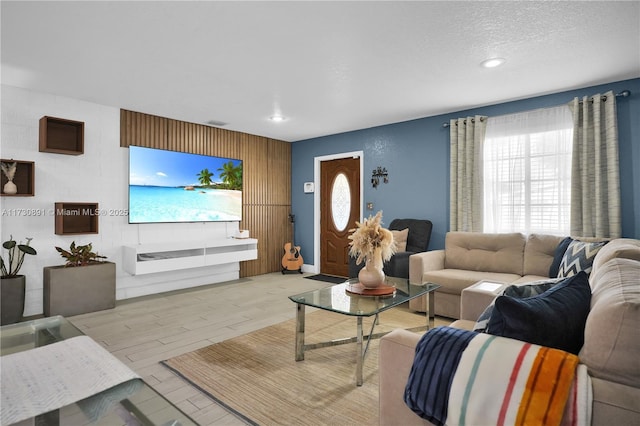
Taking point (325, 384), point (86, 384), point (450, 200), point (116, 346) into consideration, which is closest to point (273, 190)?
point (450, 200)

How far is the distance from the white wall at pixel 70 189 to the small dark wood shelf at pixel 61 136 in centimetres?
10

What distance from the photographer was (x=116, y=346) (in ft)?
9.73

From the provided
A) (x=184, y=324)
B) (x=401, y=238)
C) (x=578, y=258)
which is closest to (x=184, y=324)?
(x=184, y=324)

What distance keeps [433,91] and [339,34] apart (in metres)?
1.70

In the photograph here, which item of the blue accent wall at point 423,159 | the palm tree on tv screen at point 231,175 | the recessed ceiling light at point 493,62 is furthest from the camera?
the palm tree on tv screen at point 231,175

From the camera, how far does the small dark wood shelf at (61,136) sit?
3848mm

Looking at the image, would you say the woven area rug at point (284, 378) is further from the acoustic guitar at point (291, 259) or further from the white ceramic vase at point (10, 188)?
the acoustic guitar at point (291, 259)

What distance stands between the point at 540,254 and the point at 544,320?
2902mm

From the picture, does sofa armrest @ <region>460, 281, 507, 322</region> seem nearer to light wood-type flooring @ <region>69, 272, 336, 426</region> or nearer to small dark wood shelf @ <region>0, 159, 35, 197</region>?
light wood-type flooring @ <region>69, 272, 336, 426</region>

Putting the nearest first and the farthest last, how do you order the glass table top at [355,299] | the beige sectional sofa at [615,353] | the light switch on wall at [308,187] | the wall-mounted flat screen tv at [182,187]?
the beige sectional sofa at [615,353] < the glass table top at [355,299] < the wall-mounted flat screen tv at [182,187] < the light switch on wall at [308,187]

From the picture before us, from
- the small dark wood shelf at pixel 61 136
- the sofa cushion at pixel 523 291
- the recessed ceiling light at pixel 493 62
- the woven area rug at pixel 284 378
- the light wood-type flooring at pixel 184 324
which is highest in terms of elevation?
the recessed ceiling light at pixel 493 62

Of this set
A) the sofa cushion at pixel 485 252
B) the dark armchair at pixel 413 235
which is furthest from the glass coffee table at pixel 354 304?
Result: the dark armchair at pixel 413 235

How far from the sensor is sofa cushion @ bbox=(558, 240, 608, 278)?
2674 mm

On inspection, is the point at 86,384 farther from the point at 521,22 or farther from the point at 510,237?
the point at 510,237
